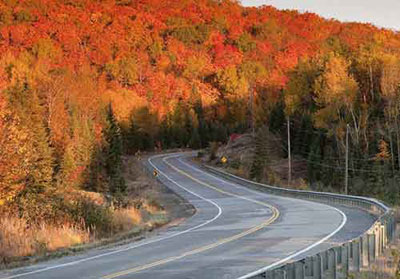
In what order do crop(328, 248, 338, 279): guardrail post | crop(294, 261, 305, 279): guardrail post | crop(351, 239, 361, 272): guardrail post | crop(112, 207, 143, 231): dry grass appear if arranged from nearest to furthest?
crop(294, 261, 305, 279): guardrail post → crop(328, 248, 338, 279): guardrail post → crop(351, 239, 361, 272): guardrail post → crop(112, 207, 143, 231): dry grass

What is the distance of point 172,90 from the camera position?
378ft

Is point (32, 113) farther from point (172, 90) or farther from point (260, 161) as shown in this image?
point (172, 90)

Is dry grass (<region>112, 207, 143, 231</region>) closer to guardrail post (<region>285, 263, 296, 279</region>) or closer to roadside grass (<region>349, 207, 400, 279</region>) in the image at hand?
roadside grass (<region>349, 207, 400, 279</region>)

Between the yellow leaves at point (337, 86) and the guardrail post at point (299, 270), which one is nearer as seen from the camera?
the guardrail post at point (299, 270)

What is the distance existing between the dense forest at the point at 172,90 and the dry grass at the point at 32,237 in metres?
1.22

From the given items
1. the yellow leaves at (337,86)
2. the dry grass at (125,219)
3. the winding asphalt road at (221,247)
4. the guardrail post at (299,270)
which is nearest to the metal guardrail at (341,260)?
the guardrail post at (299,270)

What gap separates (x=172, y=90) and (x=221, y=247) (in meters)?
102

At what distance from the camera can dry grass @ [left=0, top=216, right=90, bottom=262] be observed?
1329 centimetres

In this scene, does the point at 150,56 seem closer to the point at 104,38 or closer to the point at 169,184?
the point at 104,38

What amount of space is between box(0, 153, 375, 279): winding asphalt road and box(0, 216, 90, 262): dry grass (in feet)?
4.26

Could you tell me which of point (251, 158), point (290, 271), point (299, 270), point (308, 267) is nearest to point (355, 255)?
point (308, 267)

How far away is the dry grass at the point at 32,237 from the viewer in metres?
13.3

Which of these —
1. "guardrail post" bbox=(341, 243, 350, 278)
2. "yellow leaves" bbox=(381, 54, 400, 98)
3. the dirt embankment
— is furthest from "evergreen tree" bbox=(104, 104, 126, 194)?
"guardrail post" bbox=(341, 243, 350, 278)

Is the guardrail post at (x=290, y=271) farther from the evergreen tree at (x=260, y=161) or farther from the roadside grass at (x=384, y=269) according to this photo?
the evergreen tree at (x=260, y=161)
